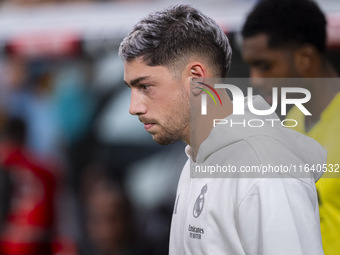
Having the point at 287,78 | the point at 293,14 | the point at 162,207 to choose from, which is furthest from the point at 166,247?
the point at 293,14

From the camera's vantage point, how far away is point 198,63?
122 cm

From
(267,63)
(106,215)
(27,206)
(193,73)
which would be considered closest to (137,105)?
(193,73)

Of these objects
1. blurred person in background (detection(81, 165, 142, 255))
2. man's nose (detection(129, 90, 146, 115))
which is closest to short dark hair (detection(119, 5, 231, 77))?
man's nose (detection(129, 90, 146, 115))

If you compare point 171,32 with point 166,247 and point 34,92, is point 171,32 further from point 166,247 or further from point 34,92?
point 34,92

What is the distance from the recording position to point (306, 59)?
200 cm

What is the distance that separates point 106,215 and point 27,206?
714 mm

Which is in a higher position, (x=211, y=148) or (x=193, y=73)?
(x=193, y=73)

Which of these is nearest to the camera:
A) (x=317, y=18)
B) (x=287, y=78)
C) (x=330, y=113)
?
(x=330, y=113)

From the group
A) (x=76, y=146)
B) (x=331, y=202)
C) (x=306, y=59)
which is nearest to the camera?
(x=331, y=202)

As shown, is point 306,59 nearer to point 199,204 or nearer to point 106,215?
point 199,204

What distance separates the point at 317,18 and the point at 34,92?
2622mm

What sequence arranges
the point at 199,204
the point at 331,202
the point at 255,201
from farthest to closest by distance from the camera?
the point at 331,202 < the point at 199,204 < the point at 255,201

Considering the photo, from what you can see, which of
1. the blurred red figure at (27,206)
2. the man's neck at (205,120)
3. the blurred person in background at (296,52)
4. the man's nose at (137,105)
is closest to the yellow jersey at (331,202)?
the blurred person in background at (296,52)

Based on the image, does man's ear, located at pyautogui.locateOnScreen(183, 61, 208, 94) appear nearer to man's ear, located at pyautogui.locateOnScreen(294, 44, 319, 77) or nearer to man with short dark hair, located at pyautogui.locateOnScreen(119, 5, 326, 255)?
man with short dark hair, located at pyautogui.locateOnScreen(119, 5, 326, 255)
